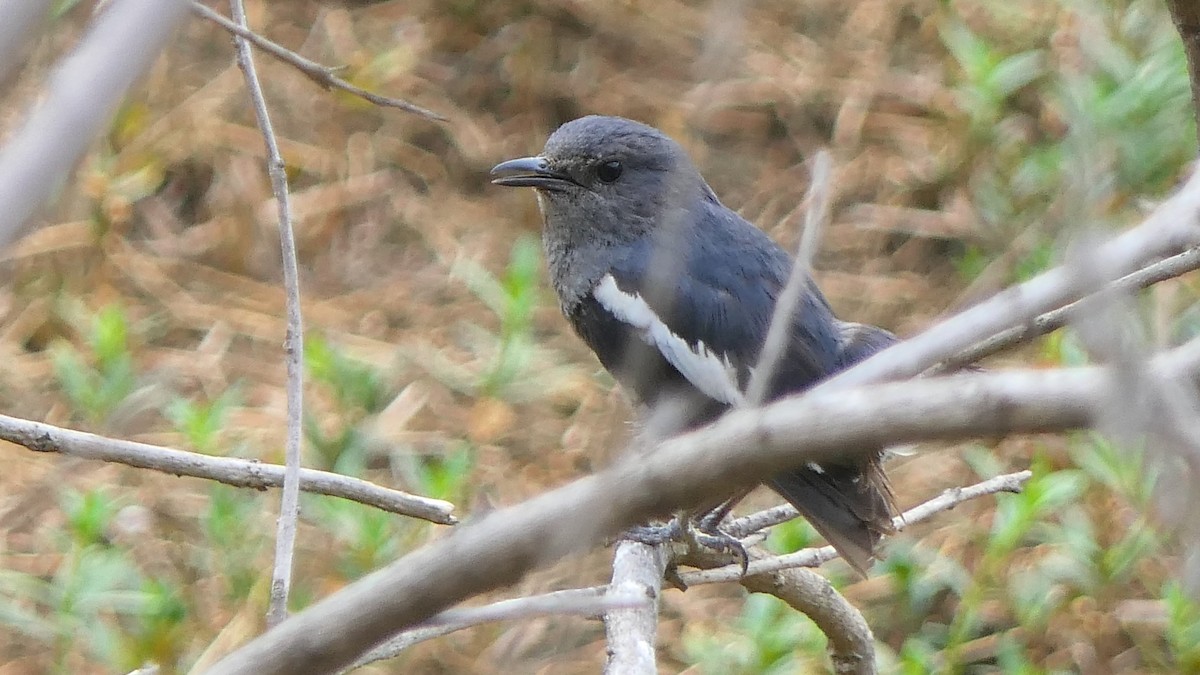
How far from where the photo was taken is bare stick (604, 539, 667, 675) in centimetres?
186

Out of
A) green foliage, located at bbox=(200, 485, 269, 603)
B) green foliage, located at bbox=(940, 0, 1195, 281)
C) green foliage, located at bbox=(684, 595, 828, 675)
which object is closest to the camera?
green foliage, located at bbox=(684, 595, 828, 675)

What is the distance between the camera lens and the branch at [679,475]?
811 mm

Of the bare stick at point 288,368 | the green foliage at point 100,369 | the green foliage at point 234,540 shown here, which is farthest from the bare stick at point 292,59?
the green foliage at point 100,369

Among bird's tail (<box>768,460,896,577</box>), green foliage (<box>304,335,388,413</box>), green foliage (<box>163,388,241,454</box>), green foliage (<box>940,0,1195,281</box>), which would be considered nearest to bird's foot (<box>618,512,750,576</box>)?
bird's tail (<box>768,460,896,577</box>)

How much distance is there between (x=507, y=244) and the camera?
5641 millimetres

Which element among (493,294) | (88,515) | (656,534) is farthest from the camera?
(493,294)

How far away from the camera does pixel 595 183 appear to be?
11.9ft

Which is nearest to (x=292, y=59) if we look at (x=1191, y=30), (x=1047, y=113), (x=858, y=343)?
(x=1191, y=30)

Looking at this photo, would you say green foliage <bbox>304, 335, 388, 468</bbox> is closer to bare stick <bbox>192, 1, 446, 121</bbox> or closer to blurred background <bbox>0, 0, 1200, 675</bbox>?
blurred background <bbox>0, 0, 1200, 675</bbox>

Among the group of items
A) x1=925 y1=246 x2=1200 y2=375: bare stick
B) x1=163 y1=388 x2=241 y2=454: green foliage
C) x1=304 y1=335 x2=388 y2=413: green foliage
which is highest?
x1=304 y1=335 x2=388 y2=413: green foliage

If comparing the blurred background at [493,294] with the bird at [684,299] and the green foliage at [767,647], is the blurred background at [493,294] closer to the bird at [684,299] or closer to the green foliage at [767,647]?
the green foliage at [767,647]

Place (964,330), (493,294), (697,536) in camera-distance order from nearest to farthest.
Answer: (964,330) < (697,536) < (493,294)

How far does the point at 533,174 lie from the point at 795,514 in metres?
1.28

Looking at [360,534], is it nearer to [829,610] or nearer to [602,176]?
[602,176]
